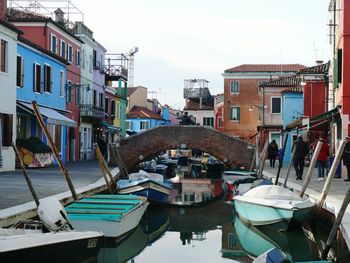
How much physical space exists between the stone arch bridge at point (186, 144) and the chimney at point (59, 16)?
7355mm

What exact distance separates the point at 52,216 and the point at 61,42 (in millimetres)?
21949

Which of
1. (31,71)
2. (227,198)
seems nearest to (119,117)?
(31,71)

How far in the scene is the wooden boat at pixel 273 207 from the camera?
41.3ft

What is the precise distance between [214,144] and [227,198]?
323 inches

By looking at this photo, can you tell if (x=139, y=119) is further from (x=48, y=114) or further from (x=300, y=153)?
(x=300, y=153)

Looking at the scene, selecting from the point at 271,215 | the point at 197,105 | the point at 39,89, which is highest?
the point at 197,105

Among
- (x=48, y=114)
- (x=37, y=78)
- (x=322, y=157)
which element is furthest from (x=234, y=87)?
(x=322, y=157)

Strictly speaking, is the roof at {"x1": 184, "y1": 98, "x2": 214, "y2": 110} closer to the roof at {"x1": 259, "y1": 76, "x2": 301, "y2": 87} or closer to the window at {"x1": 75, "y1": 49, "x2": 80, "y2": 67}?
the roof at {"x1": 259, "y1": 76, "x2": 301, "y2": 87}

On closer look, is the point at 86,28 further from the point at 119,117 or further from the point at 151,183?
the point at 151,183

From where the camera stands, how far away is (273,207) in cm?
1284

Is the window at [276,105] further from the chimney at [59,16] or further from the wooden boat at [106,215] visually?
the wooden boat at [106,215]

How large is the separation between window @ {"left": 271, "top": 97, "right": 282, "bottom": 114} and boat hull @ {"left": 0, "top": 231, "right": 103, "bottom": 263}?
34.6 metres

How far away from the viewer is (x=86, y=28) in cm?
3494

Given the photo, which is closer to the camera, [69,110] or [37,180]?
[37,180]
